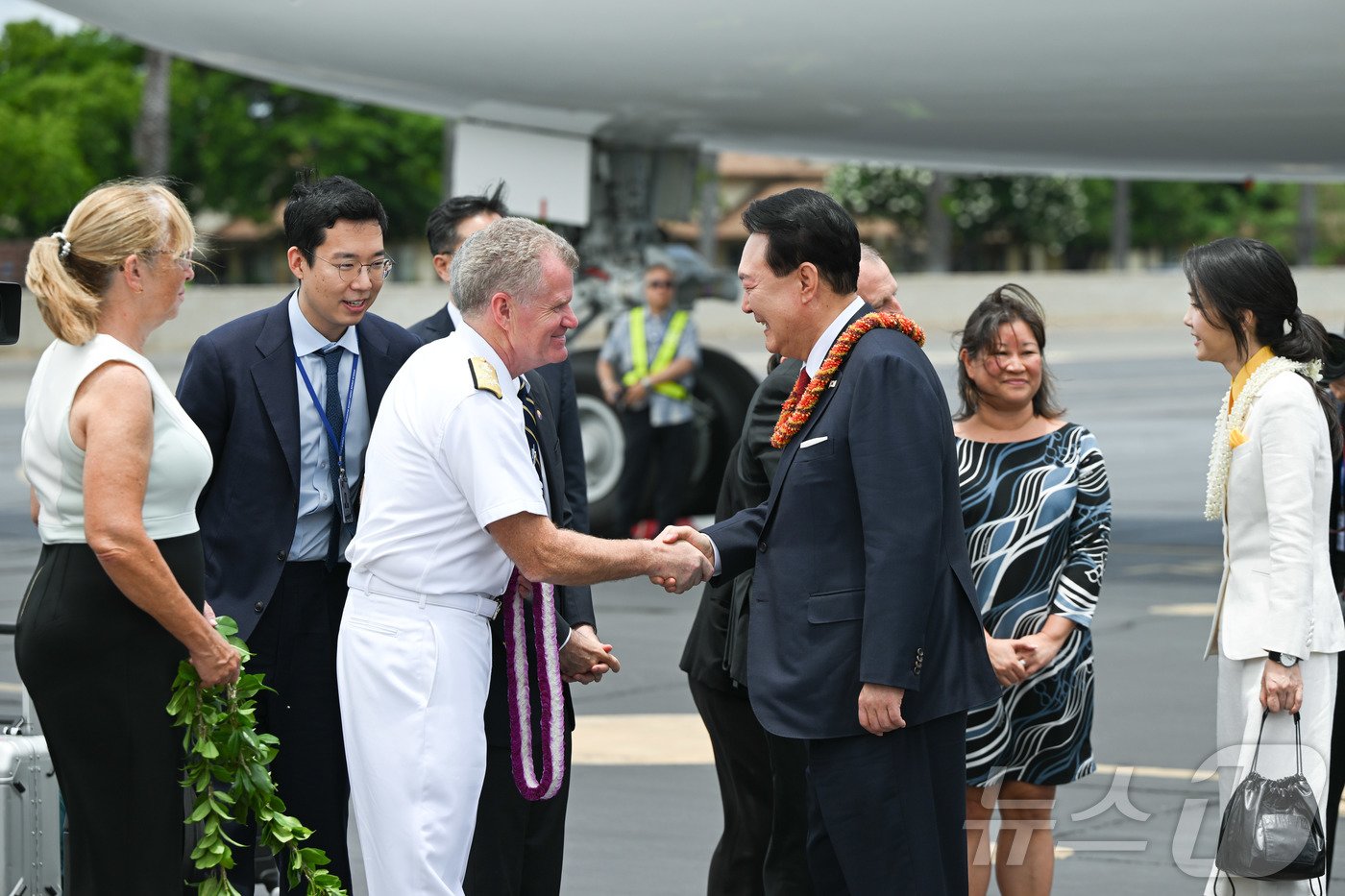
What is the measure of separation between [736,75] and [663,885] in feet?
20.1

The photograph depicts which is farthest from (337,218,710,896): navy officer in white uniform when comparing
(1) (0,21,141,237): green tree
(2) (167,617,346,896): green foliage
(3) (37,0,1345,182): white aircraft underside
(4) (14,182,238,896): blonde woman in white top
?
(1) (0,21,141,237): green tree

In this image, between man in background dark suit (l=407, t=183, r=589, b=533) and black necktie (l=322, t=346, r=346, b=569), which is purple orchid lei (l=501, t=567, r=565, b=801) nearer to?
black necktie (l=322, t=346, r=346, b=569)

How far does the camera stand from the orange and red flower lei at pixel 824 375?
3.62 meters

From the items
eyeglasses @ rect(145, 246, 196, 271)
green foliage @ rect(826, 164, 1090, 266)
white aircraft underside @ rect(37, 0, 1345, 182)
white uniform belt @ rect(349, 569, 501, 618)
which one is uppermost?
green foliage @ rect(826, 164, 1090, 266)

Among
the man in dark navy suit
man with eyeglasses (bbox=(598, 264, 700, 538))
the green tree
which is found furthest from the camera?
the green tree

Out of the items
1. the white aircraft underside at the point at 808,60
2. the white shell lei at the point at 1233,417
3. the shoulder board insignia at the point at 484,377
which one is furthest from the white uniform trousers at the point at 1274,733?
the white aircraft underside at the point at 808,60

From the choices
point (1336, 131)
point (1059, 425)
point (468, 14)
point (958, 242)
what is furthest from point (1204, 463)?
point (958, 242)

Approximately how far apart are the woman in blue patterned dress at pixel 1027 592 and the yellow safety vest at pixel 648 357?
654 centimetres

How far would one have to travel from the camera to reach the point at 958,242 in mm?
57656

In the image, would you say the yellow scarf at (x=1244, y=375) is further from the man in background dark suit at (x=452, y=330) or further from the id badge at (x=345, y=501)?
the id badge at (x=345, y=501)

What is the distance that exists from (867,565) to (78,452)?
156 centimetres

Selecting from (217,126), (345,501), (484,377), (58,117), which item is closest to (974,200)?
(217,126)

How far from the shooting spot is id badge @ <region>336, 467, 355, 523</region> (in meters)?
4.11

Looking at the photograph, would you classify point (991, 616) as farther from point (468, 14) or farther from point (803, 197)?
point (468, 14)
